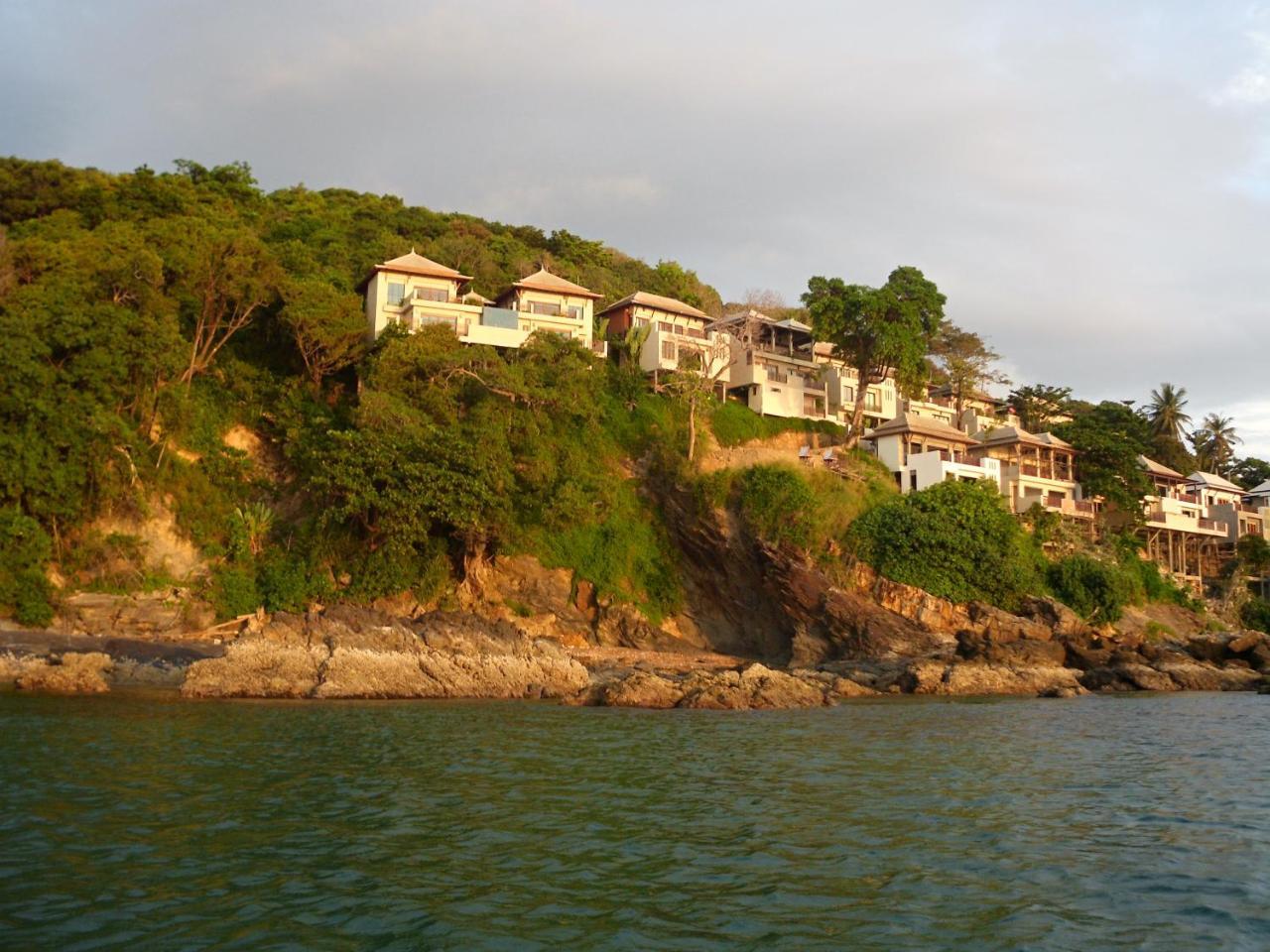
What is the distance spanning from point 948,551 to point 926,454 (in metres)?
9.82

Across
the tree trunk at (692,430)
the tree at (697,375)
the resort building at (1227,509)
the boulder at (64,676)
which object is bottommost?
the boulder at (64,676)

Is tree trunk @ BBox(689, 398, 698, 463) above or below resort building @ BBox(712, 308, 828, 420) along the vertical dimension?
below

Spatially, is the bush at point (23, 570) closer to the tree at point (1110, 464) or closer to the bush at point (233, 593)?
the bush at point (233, 593)

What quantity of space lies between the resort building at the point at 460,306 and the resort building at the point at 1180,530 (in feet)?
117

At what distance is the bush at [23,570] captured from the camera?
115 feet

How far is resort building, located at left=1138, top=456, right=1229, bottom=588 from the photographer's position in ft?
193

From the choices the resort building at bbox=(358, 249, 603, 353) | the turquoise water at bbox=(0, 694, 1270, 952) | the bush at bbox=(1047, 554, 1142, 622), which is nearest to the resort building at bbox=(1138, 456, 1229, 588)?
the bush at bbox=(1047, 554, 1142, 622)

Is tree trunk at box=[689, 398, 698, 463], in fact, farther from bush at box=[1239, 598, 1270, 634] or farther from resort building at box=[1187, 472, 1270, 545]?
resort building at box=[1187, 472, 1270, 545]

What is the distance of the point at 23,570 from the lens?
35.4 metres

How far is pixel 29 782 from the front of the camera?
14797 mm

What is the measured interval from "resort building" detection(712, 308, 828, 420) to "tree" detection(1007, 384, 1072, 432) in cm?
1820

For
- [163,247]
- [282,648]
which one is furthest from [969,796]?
[163,247]

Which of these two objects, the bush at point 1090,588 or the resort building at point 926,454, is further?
the resort building at point 926,454

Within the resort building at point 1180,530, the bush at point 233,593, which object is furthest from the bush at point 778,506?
the resort building at point 1180,530
